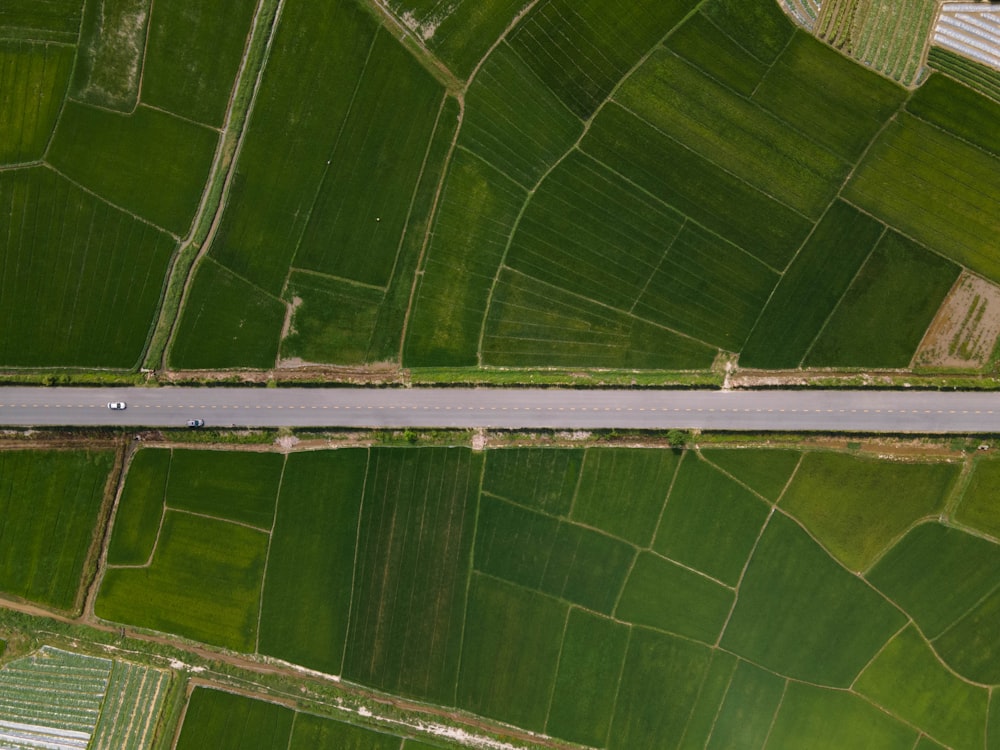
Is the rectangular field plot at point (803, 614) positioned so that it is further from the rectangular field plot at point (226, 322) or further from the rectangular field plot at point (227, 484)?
the rectangular field plot at point (226, 322)

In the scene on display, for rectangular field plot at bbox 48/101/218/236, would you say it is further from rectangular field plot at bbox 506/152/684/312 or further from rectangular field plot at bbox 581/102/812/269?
rectangular field plot at bbox 581/102/812/269

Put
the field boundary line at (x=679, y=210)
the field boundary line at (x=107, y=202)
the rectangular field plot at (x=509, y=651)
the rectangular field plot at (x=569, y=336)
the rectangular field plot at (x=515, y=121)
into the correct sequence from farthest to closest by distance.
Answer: the rectangular field plot at (x=509, y=651) → the rectangular field plot at (x=569, y=336) → the field boundary line at (x=107, y=202) → the field boundary line at (x=679, y=210) → the rectangular field plot at (x=515, y=121)

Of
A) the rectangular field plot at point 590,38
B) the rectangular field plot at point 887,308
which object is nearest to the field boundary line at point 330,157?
the rectangular field plot at point 590,38

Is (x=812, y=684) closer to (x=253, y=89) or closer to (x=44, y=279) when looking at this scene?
(x=253, y=89)

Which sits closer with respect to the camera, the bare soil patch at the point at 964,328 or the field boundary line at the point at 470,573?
the bare soil patch at the point at 964,328

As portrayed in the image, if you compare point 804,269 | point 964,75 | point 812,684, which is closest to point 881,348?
point 804,269

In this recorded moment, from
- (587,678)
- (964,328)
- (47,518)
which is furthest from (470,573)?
(964,328)
